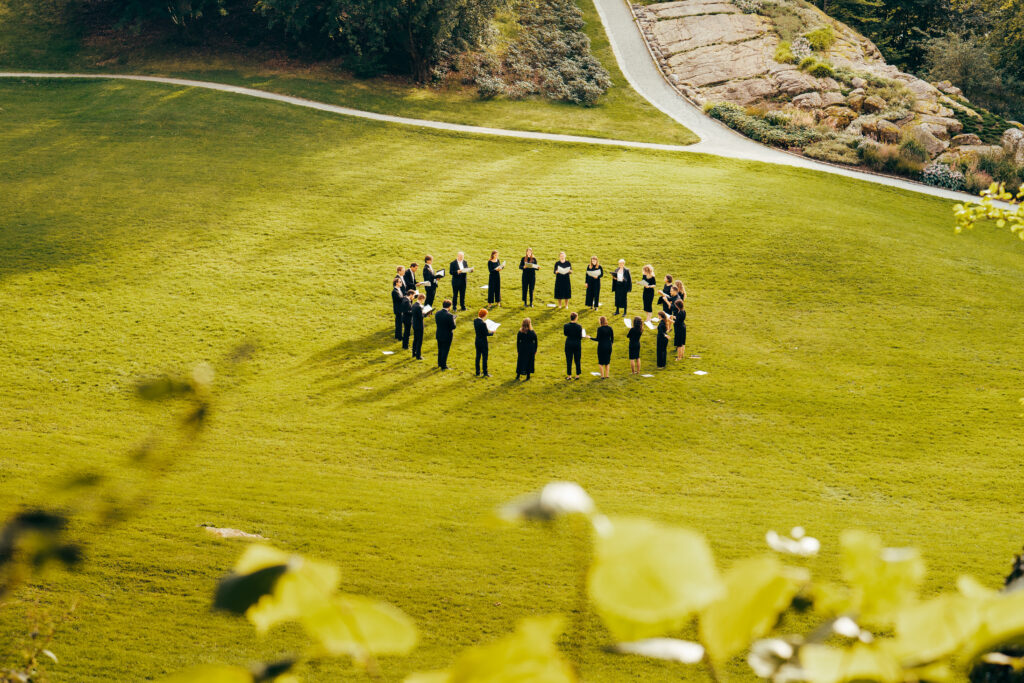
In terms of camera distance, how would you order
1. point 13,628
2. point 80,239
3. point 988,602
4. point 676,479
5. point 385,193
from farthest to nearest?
point 385,193, point 80,239, point 676,479, point 13,628, point 988,602

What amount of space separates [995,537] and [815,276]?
13490 millimetres

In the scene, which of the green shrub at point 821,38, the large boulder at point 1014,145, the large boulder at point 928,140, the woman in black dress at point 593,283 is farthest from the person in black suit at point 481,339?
the green shrub at point 821,38

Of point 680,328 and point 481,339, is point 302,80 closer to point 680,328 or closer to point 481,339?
point 481,339

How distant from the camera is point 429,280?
2031 centimetres

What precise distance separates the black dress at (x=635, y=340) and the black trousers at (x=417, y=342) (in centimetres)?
472

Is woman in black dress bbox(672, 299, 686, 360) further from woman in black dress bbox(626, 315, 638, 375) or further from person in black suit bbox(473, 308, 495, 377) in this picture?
person in black suit bbox(473, 308, 495, 377)

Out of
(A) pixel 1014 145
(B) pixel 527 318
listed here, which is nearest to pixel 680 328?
(B) pixel 527 318

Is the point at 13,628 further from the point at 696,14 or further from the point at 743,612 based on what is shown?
the point at 696,14

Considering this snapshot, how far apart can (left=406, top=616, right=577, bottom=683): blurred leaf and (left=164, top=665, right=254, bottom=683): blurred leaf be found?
21 cm

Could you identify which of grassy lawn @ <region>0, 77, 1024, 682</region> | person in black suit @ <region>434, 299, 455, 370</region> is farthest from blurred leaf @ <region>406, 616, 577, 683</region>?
person in black suit @ <region>434, 299, 455, 370</region>

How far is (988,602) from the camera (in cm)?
90

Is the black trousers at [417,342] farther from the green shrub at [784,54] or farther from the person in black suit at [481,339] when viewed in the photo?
the green shrub at [784,54]

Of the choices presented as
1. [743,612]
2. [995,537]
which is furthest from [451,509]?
[743,612]

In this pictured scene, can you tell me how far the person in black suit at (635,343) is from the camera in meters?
17.4
